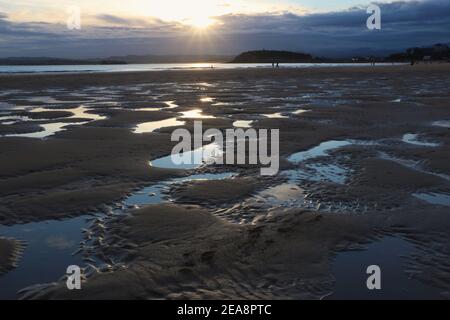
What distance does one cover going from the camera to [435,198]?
777cm

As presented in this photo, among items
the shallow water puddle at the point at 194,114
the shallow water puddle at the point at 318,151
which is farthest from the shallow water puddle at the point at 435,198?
the shallow water puddle at the point at 194,114

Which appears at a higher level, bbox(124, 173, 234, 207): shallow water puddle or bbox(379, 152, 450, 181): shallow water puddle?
bbox(379, 152, 450, 181): shallow water puddle

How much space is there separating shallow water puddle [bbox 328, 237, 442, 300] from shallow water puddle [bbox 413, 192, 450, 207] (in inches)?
76.0

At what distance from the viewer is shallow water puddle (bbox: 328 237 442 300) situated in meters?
4.66

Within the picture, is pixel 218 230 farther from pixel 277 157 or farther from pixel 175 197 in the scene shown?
pixel 277 157

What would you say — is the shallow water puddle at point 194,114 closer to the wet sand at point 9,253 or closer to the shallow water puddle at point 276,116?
the shallow water puddle at point 276,116

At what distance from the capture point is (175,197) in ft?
26.0

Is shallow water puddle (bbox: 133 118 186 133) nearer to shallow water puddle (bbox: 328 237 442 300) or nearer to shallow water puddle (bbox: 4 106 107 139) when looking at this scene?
shallow water puddle (bbox: 4 106 107 139)

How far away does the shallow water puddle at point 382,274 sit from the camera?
4660mm

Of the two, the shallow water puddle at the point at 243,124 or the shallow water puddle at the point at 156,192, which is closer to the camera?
the shallow water puddle at the point at 156,192

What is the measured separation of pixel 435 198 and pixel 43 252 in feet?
20.1

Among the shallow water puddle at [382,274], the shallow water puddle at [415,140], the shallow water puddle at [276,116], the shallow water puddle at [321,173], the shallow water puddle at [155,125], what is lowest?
the shallow water puddle at [382,274]

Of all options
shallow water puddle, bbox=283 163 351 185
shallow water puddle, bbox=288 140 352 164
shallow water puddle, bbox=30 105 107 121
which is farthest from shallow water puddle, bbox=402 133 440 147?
shallow water puddle, bbox=30 105 107 121

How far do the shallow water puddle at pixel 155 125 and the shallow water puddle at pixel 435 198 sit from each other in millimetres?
9190
